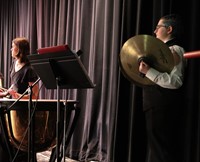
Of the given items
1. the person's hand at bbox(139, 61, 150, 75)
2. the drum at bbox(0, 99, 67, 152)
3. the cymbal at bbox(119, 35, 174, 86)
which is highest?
the cymbal at bbox(119, 35, 174, 86)

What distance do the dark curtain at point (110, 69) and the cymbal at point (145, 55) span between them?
2.01 feet

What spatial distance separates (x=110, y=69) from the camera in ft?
10.9

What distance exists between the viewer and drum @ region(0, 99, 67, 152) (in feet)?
7.72

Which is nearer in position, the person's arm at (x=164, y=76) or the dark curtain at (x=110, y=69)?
the person's arm at (x=164, y=76)

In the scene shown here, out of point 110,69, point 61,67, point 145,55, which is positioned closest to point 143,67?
point 145,55

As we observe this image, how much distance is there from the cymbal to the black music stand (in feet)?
0.87

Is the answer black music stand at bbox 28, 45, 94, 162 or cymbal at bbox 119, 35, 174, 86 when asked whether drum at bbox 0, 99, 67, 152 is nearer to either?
black music stand at bbox 28, 45, 94, 162

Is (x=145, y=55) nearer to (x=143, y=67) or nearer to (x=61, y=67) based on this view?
(x=143, y=67)

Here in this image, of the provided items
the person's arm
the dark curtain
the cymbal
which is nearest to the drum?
the dark curtain

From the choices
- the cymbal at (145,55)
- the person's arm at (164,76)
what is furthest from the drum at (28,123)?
the person's arm at (164,76)

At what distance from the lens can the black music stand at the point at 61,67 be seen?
187 cm

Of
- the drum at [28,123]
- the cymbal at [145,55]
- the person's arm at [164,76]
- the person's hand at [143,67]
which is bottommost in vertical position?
the drum at [28,123]

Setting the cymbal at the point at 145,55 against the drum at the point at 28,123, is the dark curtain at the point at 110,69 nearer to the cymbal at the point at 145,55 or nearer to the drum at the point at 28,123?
the drum at the point at 28,123

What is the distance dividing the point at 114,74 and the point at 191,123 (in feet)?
3.39
